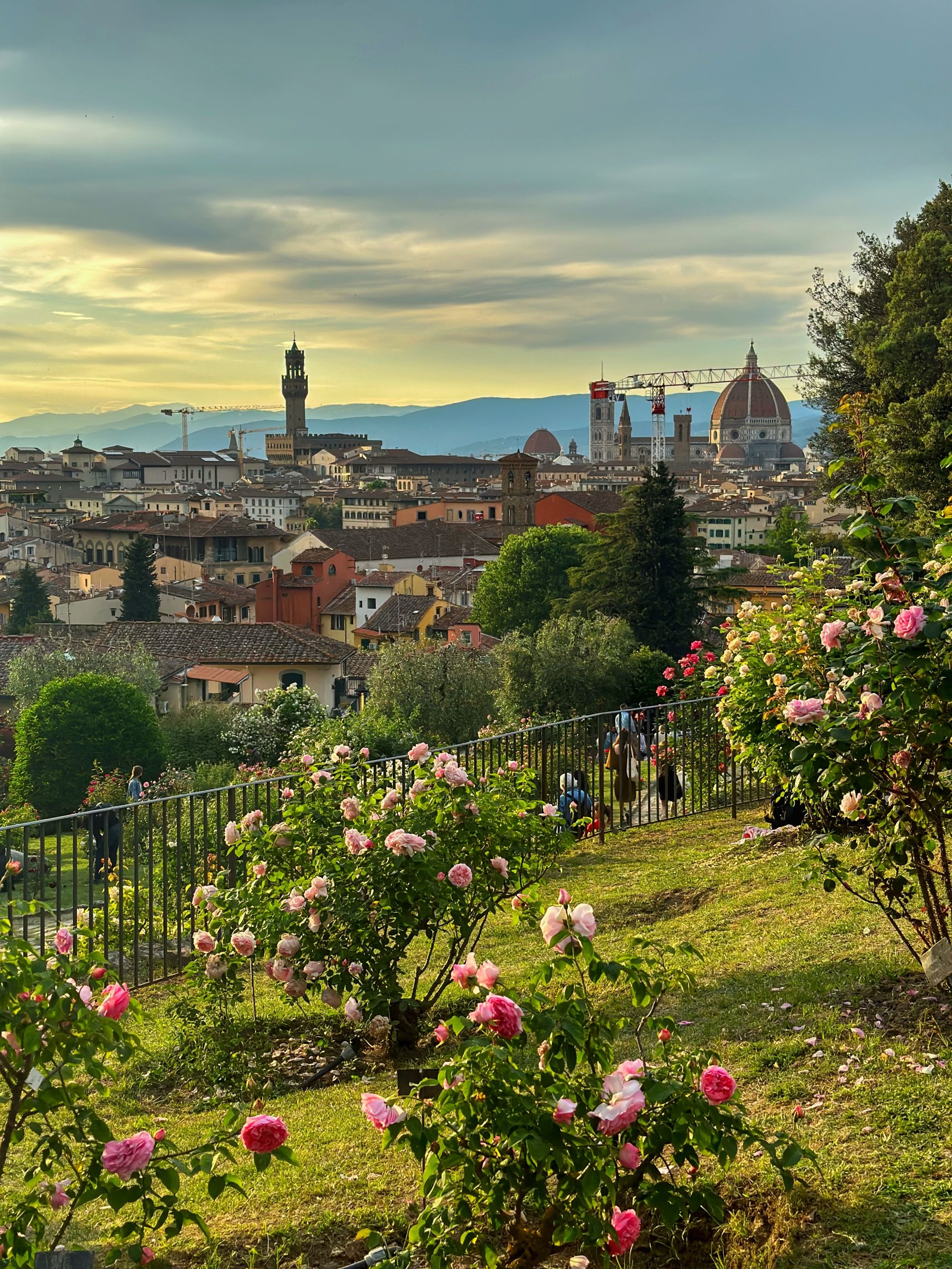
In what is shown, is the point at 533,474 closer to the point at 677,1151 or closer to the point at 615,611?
the point at 615,611

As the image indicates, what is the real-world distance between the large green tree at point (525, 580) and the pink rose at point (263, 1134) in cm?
5335

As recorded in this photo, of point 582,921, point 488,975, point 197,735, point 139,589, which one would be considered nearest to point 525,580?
point 139,589

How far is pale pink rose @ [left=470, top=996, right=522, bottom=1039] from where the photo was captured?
287cm

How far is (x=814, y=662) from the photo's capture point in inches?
202

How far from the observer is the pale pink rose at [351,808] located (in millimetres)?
5363

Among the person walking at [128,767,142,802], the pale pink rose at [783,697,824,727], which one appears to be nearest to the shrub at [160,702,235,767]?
the person walking at [128,767,142,802]

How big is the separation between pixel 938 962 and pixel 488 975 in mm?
2402

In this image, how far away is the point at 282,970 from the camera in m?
5.24

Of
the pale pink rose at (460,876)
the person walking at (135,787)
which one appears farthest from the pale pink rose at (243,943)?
the person walking at (135,787)

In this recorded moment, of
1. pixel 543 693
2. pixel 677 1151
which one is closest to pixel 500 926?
pixel 677 1151

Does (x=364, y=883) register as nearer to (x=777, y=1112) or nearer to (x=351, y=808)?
(x=351, y=808)

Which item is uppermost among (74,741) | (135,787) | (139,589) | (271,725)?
(139,589)

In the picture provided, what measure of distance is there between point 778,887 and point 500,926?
1998 millimetres

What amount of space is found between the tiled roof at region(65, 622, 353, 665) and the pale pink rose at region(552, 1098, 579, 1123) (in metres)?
43.3
